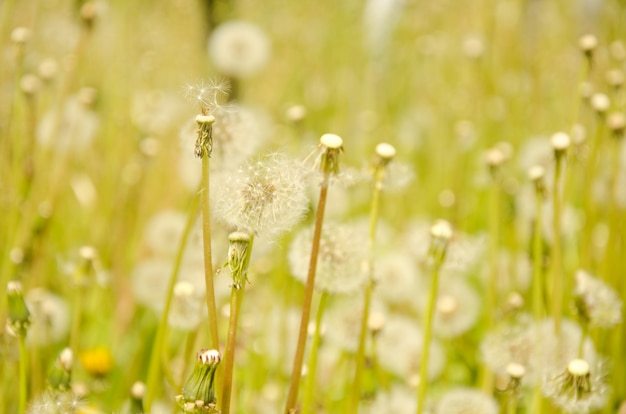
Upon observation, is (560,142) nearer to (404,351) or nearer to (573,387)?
(573,387)

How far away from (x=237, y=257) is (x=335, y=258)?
0.27m

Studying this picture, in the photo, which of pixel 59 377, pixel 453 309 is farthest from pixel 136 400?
pixel 453 309

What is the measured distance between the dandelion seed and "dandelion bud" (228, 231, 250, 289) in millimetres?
21

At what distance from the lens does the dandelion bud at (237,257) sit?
1.93 ft

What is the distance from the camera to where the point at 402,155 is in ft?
8.46

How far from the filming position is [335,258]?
2.75ft

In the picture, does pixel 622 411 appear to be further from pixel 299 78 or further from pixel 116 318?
pixel 299 78

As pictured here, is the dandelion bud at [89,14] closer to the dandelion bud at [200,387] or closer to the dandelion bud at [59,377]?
the dandelion bud at [59,377]

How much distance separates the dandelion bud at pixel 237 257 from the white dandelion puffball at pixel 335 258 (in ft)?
0.73

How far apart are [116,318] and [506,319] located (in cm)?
81

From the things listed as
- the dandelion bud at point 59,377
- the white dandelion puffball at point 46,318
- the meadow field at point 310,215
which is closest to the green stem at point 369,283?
the meadow field at point 310,215

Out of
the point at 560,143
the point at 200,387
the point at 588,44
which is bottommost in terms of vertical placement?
the point at 200,387

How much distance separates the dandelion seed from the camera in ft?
2.02

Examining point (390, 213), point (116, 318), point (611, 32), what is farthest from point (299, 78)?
point (116, 318)
